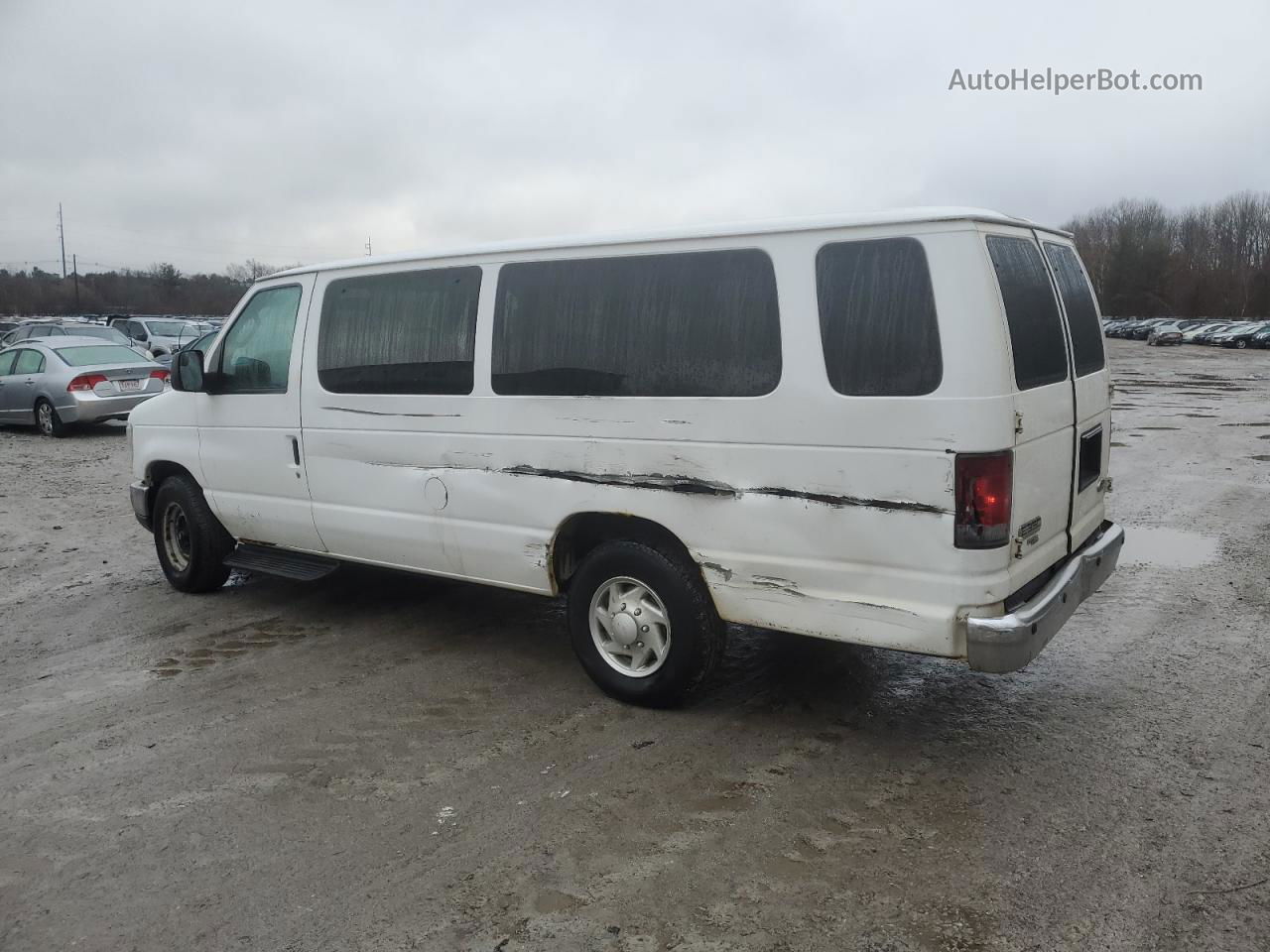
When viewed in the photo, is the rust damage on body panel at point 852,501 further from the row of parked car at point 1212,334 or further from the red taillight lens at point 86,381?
the row of parked car at point 1212,334

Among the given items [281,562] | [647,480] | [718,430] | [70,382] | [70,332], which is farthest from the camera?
[70,332]

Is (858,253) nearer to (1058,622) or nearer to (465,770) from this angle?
(1058,622)

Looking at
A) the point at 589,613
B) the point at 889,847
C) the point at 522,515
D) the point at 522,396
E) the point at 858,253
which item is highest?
the point at 858,253

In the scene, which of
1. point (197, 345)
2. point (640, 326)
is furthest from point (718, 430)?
point (197, 345)

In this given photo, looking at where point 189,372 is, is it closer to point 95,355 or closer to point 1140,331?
point 95,355

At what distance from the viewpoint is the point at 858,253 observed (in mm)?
4012

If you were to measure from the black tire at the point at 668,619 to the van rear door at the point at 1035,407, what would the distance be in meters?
1.35

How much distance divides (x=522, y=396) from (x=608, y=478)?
2.11ft

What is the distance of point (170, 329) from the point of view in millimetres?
29578

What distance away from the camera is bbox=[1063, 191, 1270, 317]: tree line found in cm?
9131

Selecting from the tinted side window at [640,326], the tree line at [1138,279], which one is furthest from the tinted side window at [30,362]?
the tree line at [1138,279]

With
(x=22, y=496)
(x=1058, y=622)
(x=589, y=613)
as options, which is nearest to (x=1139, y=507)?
(x=1058, y=622)

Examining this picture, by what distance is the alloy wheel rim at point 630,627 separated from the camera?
4723 millimetres

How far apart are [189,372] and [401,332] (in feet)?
6.09
